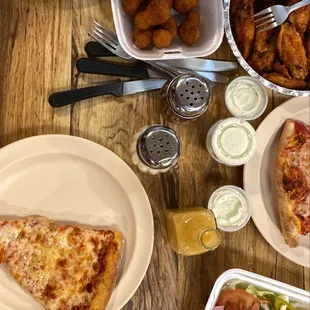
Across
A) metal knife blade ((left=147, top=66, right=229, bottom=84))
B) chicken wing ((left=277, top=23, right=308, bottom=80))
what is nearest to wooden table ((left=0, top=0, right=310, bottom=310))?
metal knife blade ((left=147, top=66, right=229, bottom=84))

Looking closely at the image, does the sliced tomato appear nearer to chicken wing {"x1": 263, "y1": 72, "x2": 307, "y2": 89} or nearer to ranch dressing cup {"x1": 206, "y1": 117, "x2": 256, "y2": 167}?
ranch dressing cup {"x1": 206, "y1": 117, "x2": 256, "y2": 167}

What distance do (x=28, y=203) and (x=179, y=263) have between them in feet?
1.60

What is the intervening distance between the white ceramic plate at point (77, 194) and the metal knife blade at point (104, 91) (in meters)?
0.11

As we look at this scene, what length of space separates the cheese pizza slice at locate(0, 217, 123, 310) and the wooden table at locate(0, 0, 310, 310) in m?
0.18

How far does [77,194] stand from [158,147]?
11.0 inches

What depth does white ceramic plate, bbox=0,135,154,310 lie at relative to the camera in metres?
1.56

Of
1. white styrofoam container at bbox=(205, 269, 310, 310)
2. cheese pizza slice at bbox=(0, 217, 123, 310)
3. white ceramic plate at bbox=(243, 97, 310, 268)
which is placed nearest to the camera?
cheese pizza slice at bbox=(0, 217, 123, 310)

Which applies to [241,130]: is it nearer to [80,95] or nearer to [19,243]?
[80,95]

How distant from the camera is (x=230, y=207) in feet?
5.48

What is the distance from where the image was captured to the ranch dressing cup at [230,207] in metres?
1.66

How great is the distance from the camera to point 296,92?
63.2 inches

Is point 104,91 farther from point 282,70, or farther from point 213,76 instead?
point 282,70

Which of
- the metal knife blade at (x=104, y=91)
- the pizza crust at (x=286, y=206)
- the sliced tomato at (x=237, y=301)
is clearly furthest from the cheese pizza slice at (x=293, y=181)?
the metal knife blade at (x=104, y=91)

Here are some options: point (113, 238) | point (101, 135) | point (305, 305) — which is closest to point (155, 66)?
point (101, 135)
